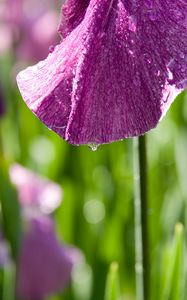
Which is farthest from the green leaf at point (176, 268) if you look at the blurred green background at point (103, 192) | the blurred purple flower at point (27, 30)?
the blurred purple flower at point (27, 30)

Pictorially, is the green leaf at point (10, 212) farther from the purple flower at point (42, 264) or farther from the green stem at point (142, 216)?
the green stem at point (142, 216)

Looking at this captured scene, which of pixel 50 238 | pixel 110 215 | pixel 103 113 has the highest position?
pixel 103 113

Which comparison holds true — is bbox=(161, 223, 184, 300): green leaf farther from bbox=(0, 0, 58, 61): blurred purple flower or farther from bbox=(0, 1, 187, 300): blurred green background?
bbox=(0, 0, 58, 61): blurred purple flower

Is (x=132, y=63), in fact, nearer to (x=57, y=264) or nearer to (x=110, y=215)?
(x=57, y=264)

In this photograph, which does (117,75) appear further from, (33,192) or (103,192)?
(103,192)

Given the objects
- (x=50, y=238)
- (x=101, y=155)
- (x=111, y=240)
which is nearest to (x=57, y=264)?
(x=50, y=238)

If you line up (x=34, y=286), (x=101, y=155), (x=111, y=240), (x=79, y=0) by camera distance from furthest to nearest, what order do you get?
(x=101, y=155) → (x=111, y=240) → (x=34, y=286) → (x=79, y=0)

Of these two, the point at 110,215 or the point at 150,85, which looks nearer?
the point at 150,85

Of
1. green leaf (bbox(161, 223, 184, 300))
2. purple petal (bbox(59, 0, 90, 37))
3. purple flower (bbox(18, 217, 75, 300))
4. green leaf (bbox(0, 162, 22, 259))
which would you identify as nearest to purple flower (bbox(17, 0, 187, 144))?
purple petal (bbox(59, 0, 90, 37))
